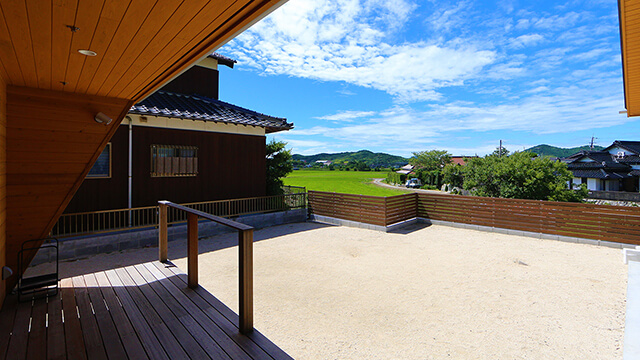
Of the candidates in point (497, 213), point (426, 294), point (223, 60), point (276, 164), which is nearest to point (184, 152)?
point (276, 164)

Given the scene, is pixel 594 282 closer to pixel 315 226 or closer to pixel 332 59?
pixel 315 226

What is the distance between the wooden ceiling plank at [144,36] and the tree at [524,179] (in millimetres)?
14284

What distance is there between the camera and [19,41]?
1.86m

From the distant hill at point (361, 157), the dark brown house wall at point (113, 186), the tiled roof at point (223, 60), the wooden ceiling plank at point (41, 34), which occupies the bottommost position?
the dark brown house wall at point (113, 186)

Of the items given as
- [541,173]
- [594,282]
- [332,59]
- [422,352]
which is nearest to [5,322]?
[422,352]

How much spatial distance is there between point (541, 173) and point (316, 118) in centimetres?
7396

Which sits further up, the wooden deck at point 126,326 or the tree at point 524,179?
the tree at point 524,179

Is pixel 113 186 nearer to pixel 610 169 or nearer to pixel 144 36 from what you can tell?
pixel 144 36

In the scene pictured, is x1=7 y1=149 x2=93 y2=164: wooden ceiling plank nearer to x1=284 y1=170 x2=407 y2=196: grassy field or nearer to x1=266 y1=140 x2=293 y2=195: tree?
x1=266 y1=140 x2=293 y2=195: tree

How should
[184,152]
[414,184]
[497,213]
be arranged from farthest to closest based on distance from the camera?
[414,184] → [497,213] → [184,152]

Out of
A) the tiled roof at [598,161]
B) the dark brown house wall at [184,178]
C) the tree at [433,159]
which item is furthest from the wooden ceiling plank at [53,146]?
the tree at [433,159]

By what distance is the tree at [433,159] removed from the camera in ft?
154

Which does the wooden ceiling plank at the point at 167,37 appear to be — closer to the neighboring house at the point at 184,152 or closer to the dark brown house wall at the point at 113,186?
the neighboring house at the point at 184,152

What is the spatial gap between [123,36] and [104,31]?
0.10 metres
